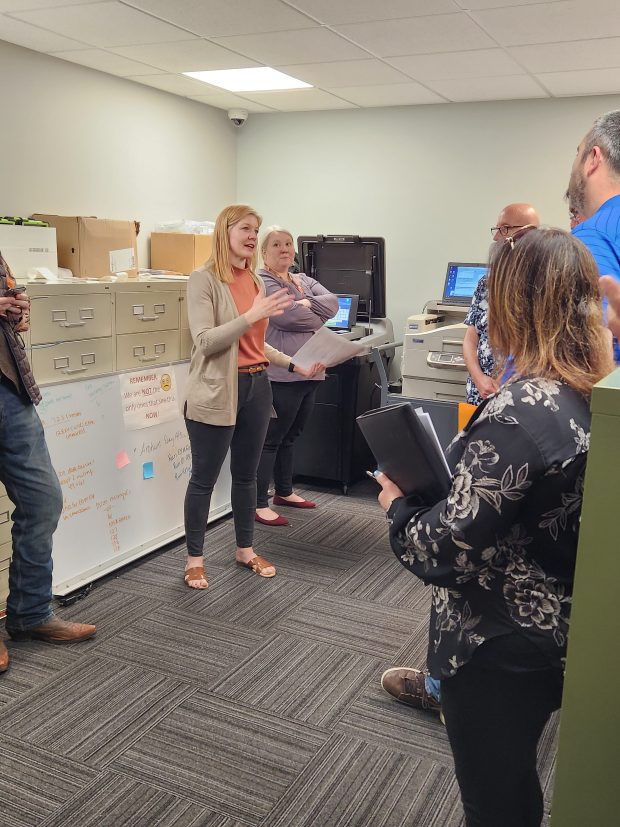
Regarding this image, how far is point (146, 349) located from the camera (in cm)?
328

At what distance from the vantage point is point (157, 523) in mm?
3395

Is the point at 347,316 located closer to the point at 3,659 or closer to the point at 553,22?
the point at 553,22

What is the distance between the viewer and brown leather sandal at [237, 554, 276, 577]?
10.4 ft

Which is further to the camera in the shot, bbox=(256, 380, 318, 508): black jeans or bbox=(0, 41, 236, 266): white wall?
bbox=(0, 41, 236, 266): white wall

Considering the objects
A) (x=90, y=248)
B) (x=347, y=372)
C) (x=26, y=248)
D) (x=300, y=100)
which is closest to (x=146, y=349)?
(x=26, y=248)

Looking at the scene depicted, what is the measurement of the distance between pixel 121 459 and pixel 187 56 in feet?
7.00

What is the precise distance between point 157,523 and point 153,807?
167 cm

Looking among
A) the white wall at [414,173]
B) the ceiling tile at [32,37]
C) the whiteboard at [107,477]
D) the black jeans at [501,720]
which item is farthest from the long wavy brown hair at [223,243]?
the white wall at [414,173]

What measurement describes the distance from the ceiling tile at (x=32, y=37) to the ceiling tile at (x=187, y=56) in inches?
10.2

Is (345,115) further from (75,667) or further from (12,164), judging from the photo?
(75,667)

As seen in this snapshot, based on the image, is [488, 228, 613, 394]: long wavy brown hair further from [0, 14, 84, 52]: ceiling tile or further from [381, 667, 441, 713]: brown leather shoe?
[0, 14, 84, 52]: ceiling tile

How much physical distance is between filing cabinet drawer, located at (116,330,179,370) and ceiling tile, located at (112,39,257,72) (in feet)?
4.67

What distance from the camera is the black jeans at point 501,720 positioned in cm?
115

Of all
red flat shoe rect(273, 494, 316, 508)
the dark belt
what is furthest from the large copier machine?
the dark belt
